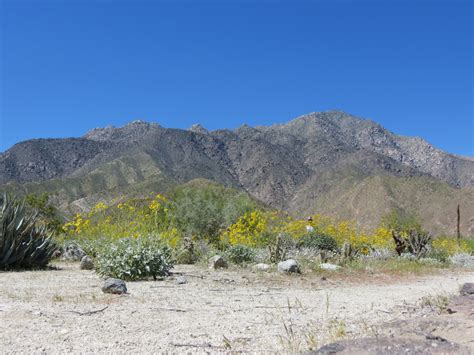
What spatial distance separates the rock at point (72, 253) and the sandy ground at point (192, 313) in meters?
4.53

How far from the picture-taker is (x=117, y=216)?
13.4 metres

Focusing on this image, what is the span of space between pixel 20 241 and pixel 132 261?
3560mm

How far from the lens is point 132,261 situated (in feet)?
30.2

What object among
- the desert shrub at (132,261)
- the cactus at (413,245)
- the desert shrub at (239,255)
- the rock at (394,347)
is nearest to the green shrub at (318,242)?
the cactus at (413,245)

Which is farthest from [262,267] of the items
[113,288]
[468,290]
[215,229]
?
[215,229]

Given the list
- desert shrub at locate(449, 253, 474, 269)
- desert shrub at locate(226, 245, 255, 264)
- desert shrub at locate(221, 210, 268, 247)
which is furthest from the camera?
desert shrub at locate(449, 253, 474, 269)

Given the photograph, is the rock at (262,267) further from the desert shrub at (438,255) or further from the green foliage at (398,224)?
the green foliage at (398,224)

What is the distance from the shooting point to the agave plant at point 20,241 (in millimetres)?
10906

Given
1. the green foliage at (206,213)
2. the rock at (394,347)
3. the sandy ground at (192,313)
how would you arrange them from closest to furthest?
the rock at (394,347), the sandy ground at (192,313), the green foliage at (206,213)

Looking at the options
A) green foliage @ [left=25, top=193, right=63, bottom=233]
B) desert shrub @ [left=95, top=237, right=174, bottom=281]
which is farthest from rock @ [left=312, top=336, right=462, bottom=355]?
green foliage @ [left=25, top=193, right=63, bottom=233]

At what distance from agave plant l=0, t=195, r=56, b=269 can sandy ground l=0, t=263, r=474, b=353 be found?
130 cm

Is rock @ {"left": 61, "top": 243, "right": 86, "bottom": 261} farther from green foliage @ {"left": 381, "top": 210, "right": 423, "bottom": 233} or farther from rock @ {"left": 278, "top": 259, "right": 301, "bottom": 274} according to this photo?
green foliage @ {"left": 381, "top": 210, "right": 423, "bottom": 233}

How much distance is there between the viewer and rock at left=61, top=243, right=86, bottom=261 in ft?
47.5

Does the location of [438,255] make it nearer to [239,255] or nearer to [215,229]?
[239,255]
